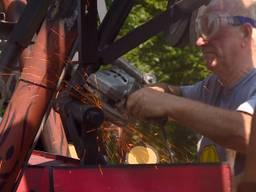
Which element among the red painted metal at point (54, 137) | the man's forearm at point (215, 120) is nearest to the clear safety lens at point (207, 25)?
the man's forearm at point (215, 120)

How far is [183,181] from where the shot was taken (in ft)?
6.97

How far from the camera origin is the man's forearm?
2.33 m

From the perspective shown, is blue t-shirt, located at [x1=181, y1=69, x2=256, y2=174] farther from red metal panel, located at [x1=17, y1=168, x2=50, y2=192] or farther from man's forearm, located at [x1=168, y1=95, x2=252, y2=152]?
red metal panel, located at [x1=17, y1=168, x2=50, y2=192]

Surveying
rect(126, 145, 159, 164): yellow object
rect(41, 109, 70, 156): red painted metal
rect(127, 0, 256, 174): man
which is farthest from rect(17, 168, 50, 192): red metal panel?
rect(41, 109, 70, 156): red painted metal

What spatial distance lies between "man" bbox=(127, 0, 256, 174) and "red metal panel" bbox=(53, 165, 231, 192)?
214 mm

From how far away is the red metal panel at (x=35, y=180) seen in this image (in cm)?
212

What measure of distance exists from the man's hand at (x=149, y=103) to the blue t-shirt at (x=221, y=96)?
0.26 metres

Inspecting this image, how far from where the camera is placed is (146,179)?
83.1 inches

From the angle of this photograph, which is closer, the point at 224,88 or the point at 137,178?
the point at 137,178

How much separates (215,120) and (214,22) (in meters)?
0.39

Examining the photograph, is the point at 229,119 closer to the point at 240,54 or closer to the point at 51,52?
the point at 240,54

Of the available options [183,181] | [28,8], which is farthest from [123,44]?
[183,181]

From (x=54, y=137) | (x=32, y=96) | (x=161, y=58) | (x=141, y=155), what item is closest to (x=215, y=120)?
(x=141, y=155)

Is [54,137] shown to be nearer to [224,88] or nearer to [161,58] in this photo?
[224,88]
